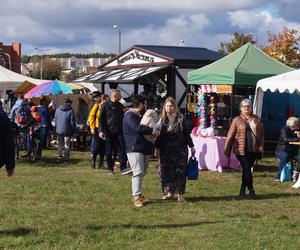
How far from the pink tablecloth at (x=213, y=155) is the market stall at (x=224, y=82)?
24mm

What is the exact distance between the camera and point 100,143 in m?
13.3

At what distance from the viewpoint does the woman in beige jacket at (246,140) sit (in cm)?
959

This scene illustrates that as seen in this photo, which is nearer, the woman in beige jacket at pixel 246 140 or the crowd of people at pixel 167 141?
the crowd of people at pixel 167 141

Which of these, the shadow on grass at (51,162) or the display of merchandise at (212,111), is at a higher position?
the display of merchandise at (212,111)

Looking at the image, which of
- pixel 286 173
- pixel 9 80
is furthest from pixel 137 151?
pixel 9 80

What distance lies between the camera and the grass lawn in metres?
6.52

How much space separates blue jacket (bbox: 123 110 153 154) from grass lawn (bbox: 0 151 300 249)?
870 millimetres

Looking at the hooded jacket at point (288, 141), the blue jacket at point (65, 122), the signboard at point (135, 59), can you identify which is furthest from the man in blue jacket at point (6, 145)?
the signboard at point (135, 59)

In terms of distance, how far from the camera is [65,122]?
48.7 feet

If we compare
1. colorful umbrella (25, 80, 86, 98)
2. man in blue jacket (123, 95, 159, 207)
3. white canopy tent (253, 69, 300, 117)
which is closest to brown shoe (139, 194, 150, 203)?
man in blue jacket (123, 95, 159, 207)

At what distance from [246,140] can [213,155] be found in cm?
379

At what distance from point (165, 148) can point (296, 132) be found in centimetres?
413

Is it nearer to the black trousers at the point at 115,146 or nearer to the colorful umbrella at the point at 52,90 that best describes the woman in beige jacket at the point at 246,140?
the black trousers at the point at 115,146

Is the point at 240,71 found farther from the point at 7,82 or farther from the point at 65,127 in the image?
the point at 7,82
